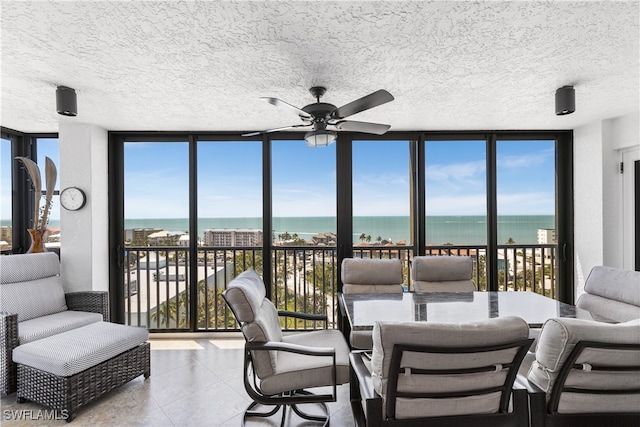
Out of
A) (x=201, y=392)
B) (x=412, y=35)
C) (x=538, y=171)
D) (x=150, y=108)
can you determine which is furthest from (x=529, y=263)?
(x=150, y=108)

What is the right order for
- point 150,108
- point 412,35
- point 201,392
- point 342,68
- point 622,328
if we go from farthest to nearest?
point 150,108, point 201,392, point 342,68, point 412,35, point 622,328

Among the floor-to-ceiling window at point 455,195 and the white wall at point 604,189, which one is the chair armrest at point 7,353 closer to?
the floor-to-ceiling window at point 455,195

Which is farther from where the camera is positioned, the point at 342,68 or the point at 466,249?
the point at 466,249

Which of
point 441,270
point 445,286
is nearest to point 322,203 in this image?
point 441,270

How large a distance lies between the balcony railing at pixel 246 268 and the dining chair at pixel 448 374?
9.07 ft

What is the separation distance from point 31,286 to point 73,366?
1.30m

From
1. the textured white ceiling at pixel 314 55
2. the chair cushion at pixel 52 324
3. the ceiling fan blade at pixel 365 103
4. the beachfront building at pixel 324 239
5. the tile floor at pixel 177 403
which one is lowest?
the tile floor at pixel 177 403

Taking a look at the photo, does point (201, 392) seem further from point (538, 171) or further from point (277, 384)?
point (538, 171)

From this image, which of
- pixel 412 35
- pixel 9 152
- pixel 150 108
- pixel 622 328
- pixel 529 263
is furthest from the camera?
pixel 529 263

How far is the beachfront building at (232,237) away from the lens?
13.8 feet

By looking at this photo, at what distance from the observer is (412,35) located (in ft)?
6.37

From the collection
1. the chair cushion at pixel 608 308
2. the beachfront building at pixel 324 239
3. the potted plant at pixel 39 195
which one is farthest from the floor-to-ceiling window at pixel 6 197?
the chair cushion at pixel 608 308

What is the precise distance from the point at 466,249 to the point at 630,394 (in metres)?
2.94

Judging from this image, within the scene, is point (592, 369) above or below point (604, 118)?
below
